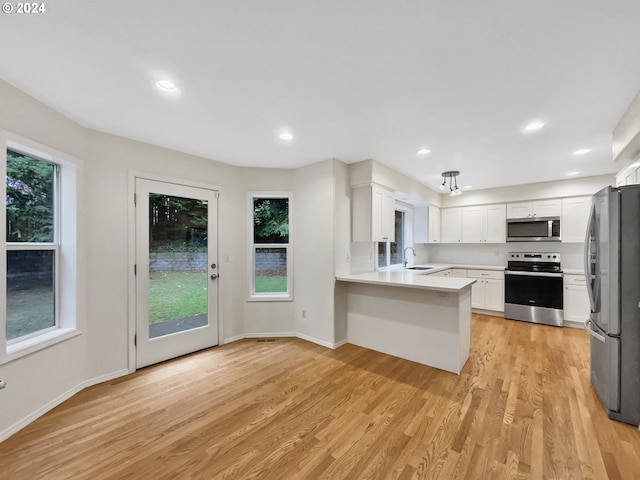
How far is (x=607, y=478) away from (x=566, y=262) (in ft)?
14.6

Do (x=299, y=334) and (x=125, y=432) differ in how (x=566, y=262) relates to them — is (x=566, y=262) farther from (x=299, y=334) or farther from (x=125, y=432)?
(x=125, y=432)

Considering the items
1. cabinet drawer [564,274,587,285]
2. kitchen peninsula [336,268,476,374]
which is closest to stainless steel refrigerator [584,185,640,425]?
kitchen peninsula [336,268,476,374]

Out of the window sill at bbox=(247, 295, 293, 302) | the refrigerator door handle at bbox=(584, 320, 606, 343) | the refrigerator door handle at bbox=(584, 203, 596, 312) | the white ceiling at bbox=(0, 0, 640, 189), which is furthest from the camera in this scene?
the window sill at bbox=(247, 295, 293, 302)

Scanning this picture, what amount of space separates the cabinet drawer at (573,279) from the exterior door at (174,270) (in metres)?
5.64

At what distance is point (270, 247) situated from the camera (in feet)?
13.1

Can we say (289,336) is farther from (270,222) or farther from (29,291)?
(29,291)

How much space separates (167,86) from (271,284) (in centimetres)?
279

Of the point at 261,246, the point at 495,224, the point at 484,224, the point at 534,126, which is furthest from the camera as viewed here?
the point at 484,224

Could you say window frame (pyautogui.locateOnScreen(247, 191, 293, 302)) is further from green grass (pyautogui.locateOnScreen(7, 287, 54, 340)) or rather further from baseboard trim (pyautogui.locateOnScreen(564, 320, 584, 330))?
baseboard trim (pyautogui.locateOnScreen(564, 320, 584, 330))

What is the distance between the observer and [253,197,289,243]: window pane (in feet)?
13.1

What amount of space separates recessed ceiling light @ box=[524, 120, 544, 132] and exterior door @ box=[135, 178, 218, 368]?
11.9 ft

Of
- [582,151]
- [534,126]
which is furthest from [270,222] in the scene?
[582,151]

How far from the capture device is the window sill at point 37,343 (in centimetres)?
196

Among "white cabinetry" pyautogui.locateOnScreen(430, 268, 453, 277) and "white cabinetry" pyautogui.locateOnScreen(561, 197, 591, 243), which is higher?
"white cabinetry" pyautogui.locateOnScreen(561, 197, 591, 243)
